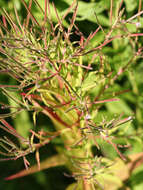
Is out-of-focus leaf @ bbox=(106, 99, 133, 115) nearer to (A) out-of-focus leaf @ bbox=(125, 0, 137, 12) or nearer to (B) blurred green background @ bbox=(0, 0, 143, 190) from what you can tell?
(B) blurred green background @ bbox=(0, 0, 143, 190)

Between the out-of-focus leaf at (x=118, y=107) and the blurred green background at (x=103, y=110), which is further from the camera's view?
the out-of-focus leaf at (x=118, y=107)

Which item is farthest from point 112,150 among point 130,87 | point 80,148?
point 130,87

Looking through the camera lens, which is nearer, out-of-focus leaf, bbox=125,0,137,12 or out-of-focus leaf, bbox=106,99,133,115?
out-of-focus leaf, bbox=125,0,137,12

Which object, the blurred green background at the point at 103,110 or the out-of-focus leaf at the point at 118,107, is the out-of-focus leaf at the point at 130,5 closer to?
the blurred green background at the point at 103,110

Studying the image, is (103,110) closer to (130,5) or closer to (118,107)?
(118,107)

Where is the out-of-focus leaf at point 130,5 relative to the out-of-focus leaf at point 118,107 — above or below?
above

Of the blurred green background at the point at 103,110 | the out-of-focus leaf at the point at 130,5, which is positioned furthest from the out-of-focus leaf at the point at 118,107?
the out-of-focus leaf at the point at 130,5

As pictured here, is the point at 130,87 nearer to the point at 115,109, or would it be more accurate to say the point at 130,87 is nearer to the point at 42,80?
the point at 115,109

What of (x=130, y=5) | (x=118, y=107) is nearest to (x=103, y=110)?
(x=118, y=107)

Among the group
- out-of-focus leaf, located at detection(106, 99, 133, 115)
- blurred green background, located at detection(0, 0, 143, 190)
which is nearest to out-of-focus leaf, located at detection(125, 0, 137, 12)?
blurred green background, located at detection(0, 0, 143, 190)

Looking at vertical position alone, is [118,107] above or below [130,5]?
below
